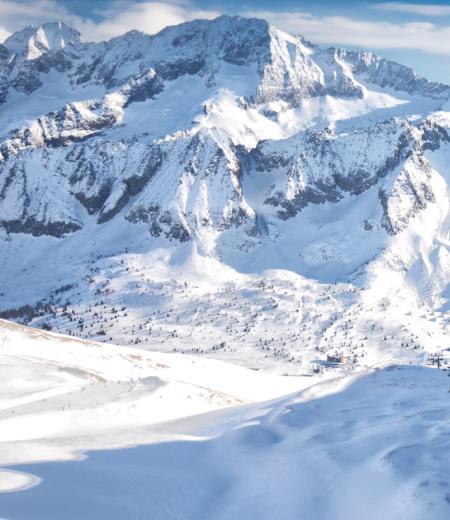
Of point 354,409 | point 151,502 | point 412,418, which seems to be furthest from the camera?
point 354,409

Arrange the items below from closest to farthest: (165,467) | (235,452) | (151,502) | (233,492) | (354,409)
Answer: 1. (151,502)
2. (233,492)
3. (165,467)
4. (235,452)
5. (354,409)

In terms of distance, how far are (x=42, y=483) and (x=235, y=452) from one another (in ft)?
41.9

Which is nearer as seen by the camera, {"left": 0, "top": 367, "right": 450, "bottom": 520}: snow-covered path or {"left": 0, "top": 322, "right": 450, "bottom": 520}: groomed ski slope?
{"left": 0, "top": 367, "right": 450, "bottom": 520}: snow-covered path

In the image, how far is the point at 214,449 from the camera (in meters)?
45.3

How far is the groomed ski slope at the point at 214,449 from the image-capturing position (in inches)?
1324

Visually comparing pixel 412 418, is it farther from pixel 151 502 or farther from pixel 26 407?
pixel 26 407

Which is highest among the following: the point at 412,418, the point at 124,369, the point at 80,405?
the point at 412,418

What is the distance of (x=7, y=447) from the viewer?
142 feet

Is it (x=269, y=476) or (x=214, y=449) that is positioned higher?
(x=269, y=476)

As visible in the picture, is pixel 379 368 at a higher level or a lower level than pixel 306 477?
lower

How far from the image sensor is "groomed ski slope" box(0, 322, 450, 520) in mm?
33625

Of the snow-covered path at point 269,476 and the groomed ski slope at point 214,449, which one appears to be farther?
the groomed ski slope at point 214,449

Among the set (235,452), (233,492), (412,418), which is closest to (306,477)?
(233,492)

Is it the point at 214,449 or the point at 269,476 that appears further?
the point at 214,449
